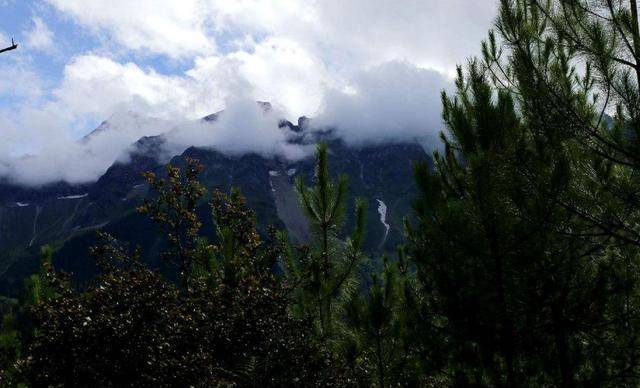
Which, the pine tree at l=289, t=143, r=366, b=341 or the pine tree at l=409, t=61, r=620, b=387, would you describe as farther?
the pine tree at l=289, t=143, r=366, b=341

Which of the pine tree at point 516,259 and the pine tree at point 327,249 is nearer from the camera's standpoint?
the pine tree at point 516,259

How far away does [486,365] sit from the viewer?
9227 mm

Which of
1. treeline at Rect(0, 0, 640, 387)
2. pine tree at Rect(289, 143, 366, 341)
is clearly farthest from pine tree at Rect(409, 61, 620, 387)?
pine tree at Rect(289, 143, 366, 341)

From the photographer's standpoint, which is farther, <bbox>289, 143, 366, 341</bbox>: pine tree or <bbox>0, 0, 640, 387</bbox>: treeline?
<bbox>289, 143, 366, 341</bbox>: pine tree

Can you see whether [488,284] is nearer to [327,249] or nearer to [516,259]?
[516,259]

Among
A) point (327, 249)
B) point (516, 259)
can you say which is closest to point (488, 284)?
point (516, 259)

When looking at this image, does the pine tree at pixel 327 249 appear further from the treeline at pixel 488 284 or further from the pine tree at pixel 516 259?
the pine tree at pixel 516 259

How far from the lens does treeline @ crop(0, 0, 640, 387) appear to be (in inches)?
291

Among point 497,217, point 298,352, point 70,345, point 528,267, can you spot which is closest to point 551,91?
point 497,217

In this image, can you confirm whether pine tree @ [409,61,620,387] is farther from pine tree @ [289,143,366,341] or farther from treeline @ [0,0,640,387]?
pine tree @ [289,143,366,341]

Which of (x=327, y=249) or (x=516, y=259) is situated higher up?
(x=327, y=249)

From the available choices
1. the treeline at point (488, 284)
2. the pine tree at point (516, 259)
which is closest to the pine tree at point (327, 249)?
the treeline at point (488, 284)

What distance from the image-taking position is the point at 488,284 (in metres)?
8.78

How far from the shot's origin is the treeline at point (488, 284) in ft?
24.2
